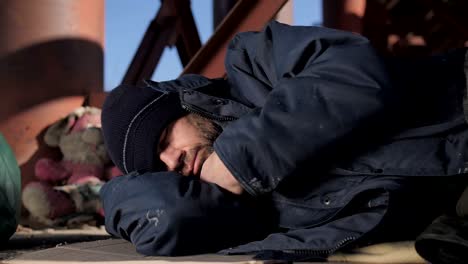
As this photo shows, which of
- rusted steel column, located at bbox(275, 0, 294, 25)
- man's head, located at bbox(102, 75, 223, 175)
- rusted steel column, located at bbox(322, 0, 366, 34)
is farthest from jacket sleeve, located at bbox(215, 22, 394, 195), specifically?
rusted steel column, located at bbox(275, 0, 294, 25)

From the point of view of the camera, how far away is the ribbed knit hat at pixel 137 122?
186 cm

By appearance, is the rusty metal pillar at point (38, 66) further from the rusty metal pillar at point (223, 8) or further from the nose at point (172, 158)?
the nose at point (172, 158)

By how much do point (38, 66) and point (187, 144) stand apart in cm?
236

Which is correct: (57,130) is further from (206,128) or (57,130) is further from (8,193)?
(206,128)

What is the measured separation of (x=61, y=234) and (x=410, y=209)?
1.94 metres

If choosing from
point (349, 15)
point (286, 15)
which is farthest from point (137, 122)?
point (286, 15)

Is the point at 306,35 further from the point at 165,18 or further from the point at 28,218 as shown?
the point at 165,18

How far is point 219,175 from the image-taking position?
1.70 m

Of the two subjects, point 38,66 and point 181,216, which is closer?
point 181,216

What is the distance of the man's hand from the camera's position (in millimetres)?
1688

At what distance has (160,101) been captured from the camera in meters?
1.91

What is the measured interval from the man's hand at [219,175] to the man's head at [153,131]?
0.09 metres

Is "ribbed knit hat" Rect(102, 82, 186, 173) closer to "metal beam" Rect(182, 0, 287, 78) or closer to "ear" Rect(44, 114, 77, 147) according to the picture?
"metal beam" Rect(182, 0, 287, 78)

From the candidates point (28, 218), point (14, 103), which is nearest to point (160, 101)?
point (28, 218)
